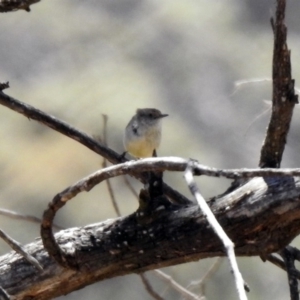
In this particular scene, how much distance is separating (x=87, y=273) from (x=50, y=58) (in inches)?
329

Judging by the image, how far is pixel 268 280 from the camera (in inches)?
272

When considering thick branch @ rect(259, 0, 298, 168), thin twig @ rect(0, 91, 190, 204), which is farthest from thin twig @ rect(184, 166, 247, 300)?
thin twig @ rect(0, 91, 190, 204)

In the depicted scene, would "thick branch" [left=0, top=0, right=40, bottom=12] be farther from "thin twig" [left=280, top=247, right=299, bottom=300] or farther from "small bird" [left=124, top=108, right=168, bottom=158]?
"small bird" [left=124, top=108, right=168, bottom=158]

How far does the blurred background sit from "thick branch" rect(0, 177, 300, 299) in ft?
14.8

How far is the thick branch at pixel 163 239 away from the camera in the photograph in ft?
6.76

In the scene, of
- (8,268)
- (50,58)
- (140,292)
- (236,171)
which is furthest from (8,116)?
(236,171)

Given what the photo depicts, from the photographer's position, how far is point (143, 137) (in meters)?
4.48

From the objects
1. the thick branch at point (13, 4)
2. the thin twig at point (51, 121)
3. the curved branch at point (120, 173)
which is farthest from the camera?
the thin twig at point (51, 121)

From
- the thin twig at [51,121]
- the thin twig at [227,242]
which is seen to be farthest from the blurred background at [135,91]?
the thin twig at [227,242]

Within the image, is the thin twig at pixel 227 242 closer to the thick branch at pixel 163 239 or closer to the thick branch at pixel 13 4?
the thick branch at pixel 163 239

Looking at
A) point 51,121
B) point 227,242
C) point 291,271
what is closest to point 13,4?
point 51,121

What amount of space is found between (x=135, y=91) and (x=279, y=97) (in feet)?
23.6

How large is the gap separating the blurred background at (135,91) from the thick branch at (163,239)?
4.50 m

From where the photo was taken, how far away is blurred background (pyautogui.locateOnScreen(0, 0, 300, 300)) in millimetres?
7416
